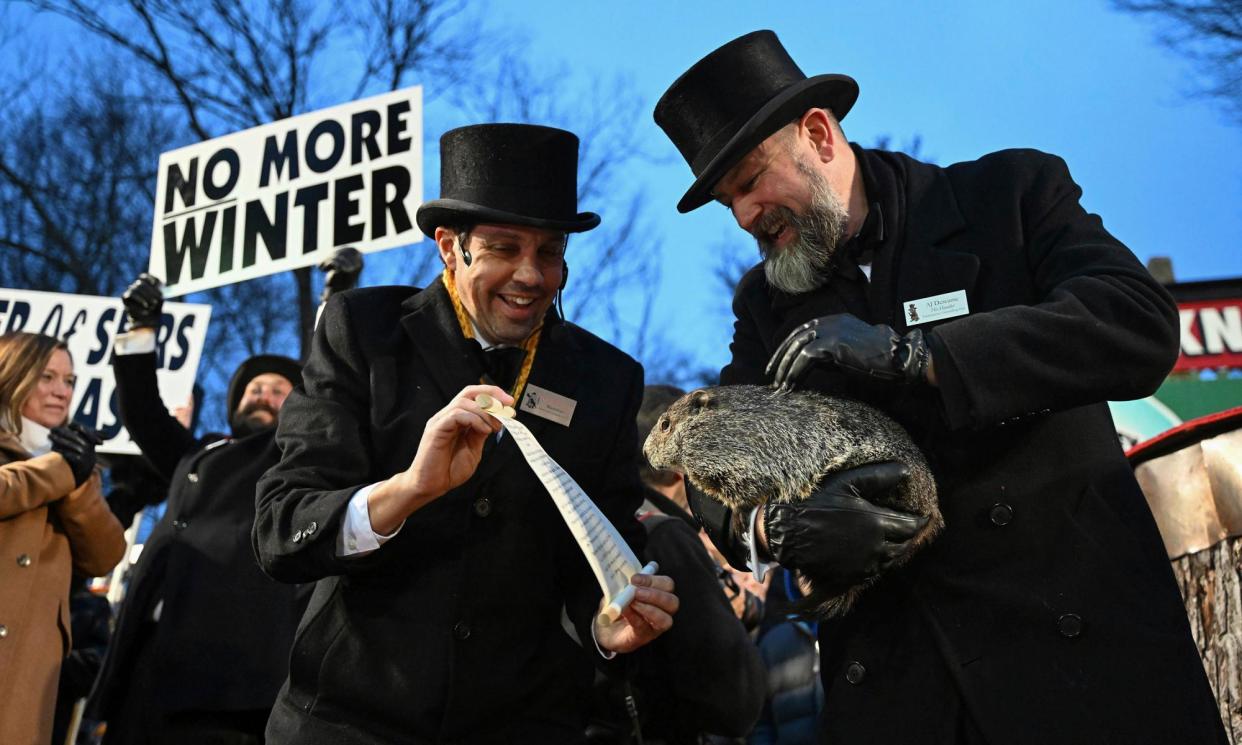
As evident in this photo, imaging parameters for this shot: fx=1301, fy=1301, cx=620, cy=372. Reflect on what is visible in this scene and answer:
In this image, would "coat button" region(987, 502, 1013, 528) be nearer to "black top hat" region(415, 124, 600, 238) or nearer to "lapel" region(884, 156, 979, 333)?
"lapel" region(884, 156, 979, 333)

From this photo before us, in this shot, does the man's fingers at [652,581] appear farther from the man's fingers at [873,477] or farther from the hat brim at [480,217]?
the hat brim at [480,217]

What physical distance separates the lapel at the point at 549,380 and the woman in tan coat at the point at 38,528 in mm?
2484

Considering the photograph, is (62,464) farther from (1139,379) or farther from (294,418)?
(1139,379)

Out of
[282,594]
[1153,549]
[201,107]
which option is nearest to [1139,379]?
[1153,549]

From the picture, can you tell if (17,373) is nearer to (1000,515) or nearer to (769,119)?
(769,119)

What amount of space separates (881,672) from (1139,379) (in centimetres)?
77

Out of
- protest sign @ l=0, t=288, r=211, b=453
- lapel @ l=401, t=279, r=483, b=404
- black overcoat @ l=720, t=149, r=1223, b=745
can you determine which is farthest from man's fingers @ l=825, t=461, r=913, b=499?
protest sign @ l=0, t=288, r=211, b=453

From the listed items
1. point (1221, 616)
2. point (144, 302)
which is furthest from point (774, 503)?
point (144, 302)

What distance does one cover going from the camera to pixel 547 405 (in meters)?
3.25

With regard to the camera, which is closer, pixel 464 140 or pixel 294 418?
pixel 294 418

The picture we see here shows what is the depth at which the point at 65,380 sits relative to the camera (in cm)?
553

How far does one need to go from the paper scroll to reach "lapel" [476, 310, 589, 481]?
11.5 inches

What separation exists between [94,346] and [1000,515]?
6.38 m

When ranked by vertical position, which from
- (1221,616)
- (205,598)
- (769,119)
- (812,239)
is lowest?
(1221,616)
